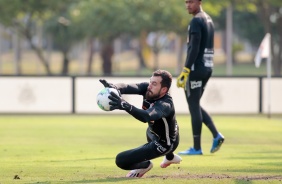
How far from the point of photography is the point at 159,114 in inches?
446

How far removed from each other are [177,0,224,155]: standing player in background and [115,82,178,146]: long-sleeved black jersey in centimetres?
340

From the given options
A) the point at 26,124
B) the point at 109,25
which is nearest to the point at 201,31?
the point at 26,124

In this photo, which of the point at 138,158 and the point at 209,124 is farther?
the point at 209,124

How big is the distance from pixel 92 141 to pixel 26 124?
21.0 feet

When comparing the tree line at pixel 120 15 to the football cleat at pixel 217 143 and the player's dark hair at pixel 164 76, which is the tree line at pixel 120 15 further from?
the player's dark hair at pixel 164 76

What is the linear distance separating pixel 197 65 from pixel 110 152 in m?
1.93

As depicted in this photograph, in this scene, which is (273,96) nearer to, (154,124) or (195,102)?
(195,102)

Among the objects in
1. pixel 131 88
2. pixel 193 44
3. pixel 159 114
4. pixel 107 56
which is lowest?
pixel 107 56

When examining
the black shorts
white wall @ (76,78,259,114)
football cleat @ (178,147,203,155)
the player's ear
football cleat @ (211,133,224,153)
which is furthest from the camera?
white wall @ (76,78,259,114)

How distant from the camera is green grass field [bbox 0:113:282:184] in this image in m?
11.8

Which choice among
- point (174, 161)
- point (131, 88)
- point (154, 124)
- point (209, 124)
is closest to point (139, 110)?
point (131, 88)

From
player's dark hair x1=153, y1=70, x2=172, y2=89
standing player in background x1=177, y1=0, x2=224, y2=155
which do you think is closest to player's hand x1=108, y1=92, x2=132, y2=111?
player's dark hair x1=153, y1=70, x2=172, y2=89

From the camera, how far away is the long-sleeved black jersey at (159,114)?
11.3m

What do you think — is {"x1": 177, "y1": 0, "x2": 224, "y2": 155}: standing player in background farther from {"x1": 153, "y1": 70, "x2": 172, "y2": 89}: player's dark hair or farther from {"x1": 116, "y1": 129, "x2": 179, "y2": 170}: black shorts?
{"x1": 153, "y1": 70, "x2": 172, "y2": 89}: player's dark hair
